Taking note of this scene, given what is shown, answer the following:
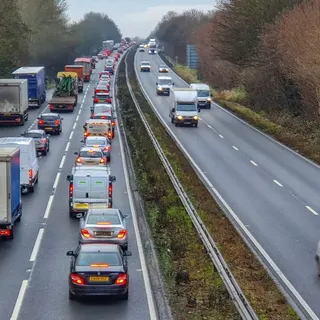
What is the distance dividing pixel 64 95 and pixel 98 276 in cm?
5516

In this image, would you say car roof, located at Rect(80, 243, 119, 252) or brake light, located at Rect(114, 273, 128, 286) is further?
car roof, located at Rect(80, 243, 119, 252)

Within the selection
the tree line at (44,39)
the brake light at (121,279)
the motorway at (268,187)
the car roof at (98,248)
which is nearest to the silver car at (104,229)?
the car roof at (98,248)

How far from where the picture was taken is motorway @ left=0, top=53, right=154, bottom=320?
2027cm

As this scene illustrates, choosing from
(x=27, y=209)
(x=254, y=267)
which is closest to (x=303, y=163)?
(x=27, y=209)

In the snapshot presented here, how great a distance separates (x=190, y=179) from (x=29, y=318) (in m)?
19.1

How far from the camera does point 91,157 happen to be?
4119 centimetres

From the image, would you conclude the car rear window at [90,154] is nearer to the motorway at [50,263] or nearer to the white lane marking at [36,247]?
the motorway at [50,263]

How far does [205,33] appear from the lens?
127 m

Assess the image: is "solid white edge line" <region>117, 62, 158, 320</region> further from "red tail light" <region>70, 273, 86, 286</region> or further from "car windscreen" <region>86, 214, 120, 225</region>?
"red tail light" <region>70, 273, 86, 286</region>

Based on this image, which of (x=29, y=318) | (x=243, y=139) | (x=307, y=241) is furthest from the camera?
(x=243, y=139)

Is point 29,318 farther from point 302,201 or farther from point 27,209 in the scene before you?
point 302,201

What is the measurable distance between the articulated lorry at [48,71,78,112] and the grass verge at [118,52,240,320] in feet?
96.8

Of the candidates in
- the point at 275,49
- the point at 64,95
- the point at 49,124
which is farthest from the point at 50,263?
Result: the point at 64,95

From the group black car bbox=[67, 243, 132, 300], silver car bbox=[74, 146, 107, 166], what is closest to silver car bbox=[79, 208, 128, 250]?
black car bbox=[67, 243, 132, 300]
